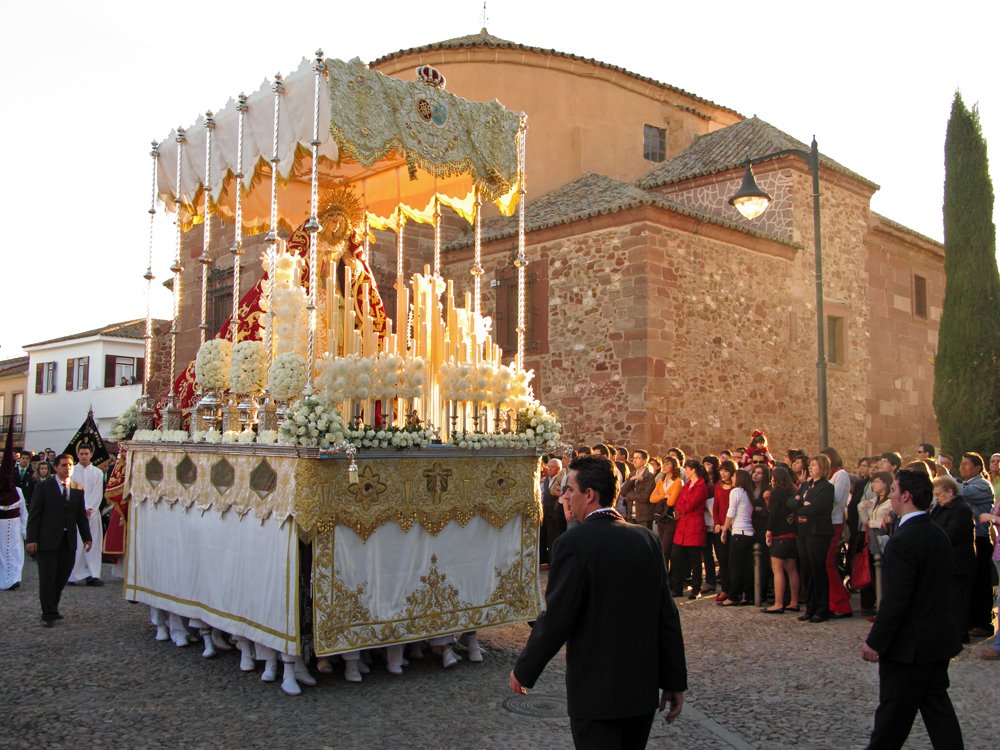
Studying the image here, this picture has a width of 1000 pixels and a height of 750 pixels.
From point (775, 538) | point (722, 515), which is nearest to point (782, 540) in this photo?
point (775, 538)

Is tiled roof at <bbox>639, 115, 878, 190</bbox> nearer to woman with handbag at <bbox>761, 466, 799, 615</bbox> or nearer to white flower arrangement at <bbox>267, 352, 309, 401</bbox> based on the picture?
woman with handbag at <bbox>761, 466, 799, 615</bbox>

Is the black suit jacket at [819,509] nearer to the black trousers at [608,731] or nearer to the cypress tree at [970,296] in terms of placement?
the black trousers at [608,731]

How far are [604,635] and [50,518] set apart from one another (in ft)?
25.2

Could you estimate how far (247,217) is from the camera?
1098cm

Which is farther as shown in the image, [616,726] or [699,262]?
[699,262]

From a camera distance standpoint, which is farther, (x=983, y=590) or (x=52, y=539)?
(x=52, y=539)

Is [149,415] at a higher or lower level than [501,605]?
higher

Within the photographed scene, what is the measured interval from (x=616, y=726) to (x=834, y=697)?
371 centimetres

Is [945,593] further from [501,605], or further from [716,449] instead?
[716,449]

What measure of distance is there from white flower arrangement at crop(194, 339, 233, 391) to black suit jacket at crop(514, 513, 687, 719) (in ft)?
18.6

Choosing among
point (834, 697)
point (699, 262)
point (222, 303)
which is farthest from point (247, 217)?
point (222, 303)

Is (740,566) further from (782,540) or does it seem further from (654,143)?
(654,143)

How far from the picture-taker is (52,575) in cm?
927

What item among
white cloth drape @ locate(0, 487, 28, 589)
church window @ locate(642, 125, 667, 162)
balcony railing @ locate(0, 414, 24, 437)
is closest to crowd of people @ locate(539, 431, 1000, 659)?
white cloth drape @ locate(0, 487, 28, 589)
